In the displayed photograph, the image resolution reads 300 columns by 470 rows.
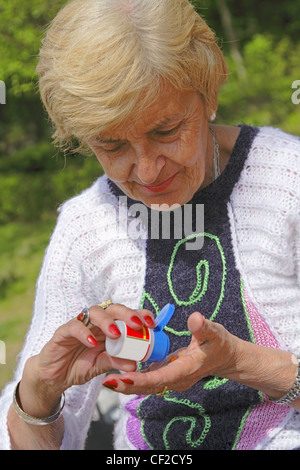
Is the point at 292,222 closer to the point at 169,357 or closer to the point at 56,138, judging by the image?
the point at 169,357

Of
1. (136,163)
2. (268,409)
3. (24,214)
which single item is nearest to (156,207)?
(136,163)

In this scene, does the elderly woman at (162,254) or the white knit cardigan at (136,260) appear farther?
the white knit cardigan at (136,260)

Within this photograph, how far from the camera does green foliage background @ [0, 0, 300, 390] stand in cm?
448

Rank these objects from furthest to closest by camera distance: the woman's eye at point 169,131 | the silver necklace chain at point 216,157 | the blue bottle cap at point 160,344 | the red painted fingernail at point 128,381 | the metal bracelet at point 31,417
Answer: the silver necklace chain at point 216,157
the metal bracelet at point 31,417
the woman's eye at point 169,131
the blue bottle cap at point 160,344
the red painted fingernail at point 128,381

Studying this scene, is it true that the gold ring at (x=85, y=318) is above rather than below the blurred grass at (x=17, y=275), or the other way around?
above

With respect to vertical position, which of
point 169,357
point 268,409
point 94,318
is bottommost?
point 268,409

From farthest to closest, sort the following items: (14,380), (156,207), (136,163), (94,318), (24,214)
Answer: (24,214)
(14,380)
(156,207)
(136,163)
(94,318)

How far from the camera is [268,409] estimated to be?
190cm

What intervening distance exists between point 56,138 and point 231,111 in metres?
4.94

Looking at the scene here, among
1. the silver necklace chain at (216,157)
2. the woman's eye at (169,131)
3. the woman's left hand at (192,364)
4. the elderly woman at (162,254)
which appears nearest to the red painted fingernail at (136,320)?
the elderly woman at (162,254)

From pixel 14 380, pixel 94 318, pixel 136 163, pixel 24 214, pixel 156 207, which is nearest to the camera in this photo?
pixel 94 318

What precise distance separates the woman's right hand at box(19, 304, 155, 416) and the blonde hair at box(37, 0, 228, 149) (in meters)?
0.49

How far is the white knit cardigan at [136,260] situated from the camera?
190cm

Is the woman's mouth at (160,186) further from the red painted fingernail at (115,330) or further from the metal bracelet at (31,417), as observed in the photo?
the metal bracelet at (31,417)
